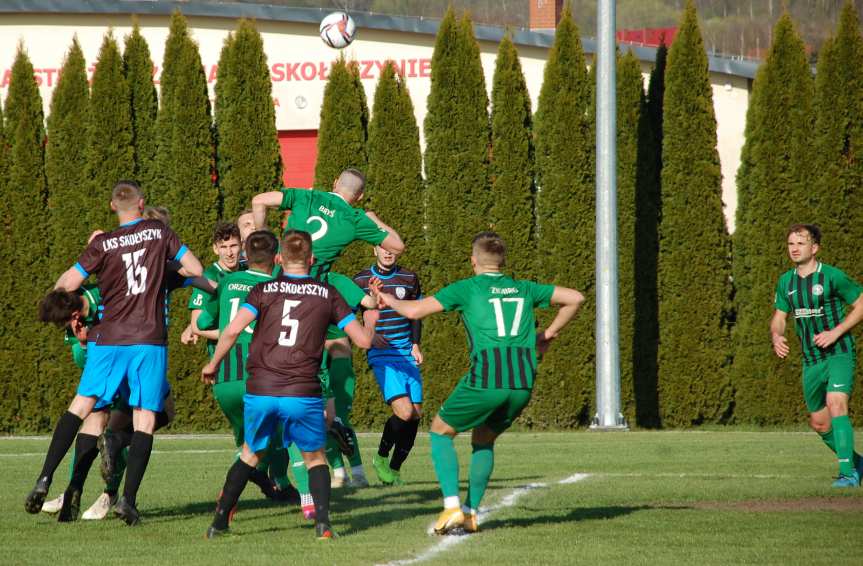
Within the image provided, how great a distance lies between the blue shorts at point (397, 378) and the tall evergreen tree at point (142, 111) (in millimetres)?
9075

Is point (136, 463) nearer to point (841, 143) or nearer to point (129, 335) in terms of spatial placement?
point (129, 335)

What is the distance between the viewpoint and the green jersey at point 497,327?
7359 mm

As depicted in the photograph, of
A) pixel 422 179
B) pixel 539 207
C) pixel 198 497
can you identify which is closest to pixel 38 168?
pixel 422 179

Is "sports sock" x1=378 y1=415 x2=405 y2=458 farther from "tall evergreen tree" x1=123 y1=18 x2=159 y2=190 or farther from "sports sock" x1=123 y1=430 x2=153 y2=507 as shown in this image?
"tall evergreen tree" x1=123 y1=18 x2=159 y2=190

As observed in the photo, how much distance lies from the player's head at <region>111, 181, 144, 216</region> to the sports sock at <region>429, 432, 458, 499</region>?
262cm

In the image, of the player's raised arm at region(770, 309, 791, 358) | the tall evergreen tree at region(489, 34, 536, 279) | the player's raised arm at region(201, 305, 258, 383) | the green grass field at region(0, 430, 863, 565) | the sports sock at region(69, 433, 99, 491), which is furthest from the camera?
the tall evergreen tree at region(489, 34, 536, 279)

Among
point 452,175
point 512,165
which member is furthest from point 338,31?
point 512,165

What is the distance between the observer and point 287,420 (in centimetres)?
724

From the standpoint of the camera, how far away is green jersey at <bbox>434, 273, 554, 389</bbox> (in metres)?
7.36

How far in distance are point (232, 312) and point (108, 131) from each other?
11353 millimetres

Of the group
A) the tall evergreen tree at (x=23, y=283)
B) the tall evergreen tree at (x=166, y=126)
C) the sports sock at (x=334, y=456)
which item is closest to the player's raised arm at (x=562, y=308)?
the sports sock at (x=334, y=456)

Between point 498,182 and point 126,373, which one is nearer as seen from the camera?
point 126,373

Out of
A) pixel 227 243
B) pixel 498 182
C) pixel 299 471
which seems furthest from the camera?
pixel 498 182

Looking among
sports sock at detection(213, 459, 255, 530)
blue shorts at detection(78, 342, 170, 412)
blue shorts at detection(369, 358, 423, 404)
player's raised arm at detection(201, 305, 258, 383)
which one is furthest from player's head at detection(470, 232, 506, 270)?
blue shorts at detection(369, 358, 423, 404)
